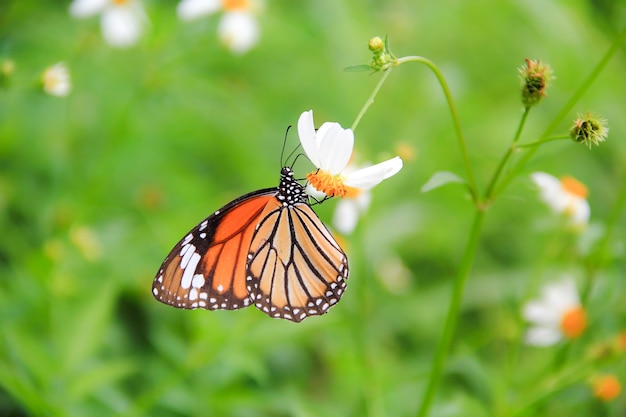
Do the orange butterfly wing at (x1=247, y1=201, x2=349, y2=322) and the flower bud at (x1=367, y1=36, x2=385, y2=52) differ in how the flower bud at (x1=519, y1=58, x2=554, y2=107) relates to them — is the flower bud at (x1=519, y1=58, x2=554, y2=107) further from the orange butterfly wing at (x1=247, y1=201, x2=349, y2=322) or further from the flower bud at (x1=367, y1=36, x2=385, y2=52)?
the orange butterfly wing at (x1=247, y1=201, x2=349, y2=322)

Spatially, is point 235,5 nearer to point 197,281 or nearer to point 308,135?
point 197,281

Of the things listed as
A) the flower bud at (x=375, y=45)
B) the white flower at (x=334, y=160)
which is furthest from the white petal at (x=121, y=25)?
Result: the flower bud at (x=375, y=45)

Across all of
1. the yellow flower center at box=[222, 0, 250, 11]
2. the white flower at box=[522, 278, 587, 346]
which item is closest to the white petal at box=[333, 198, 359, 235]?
the white flower at box=[522, 278, 587, 346]

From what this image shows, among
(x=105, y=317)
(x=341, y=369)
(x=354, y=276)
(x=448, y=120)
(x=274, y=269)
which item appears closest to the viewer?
(x=274, y=269)

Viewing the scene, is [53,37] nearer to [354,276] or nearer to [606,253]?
[354,276]

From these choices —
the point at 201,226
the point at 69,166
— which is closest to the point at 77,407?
the point at 201,226

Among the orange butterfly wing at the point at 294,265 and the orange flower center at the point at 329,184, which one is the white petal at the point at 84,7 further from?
the orange flower center at the point at 329,184
